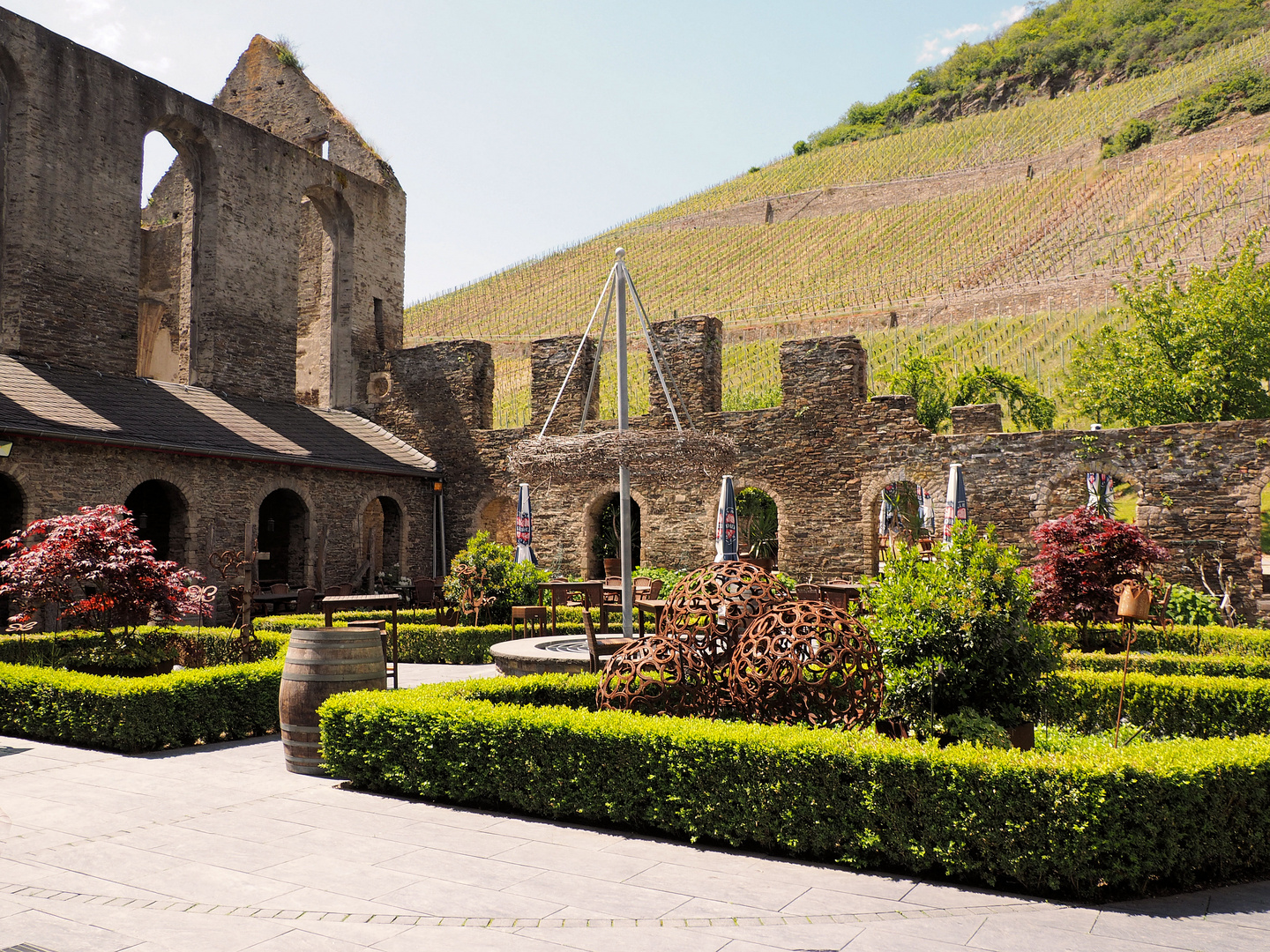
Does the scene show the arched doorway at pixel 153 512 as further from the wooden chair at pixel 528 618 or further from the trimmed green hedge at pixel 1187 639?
the trimmed green hedge at pixel 1187 639

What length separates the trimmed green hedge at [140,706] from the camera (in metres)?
7.55

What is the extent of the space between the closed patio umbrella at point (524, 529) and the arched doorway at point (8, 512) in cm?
748

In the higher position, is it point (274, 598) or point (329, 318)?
point (329, 318)

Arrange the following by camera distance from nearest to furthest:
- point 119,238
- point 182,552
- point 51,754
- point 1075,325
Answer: point 51,754, point 182,552, point 119,238, point 1075,325

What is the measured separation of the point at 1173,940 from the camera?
3.79 metres

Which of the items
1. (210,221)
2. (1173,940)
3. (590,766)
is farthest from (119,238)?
(1173,940)

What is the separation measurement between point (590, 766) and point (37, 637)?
25.9 feet

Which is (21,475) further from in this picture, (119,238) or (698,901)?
(698,901)

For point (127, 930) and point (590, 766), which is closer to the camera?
point (127, 930)

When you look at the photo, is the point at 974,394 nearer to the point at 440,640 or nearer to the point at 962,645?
the point at 440,640

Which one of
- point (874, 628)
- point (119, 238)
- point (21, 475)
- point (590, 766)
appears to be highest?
point (119, 238)

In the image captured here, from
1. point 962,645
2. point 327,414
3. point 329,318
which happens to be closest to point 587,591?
point 962,645

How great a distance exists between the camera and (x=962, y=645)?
5.67 m

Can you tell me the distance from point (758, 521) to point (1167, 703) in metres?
15.8
